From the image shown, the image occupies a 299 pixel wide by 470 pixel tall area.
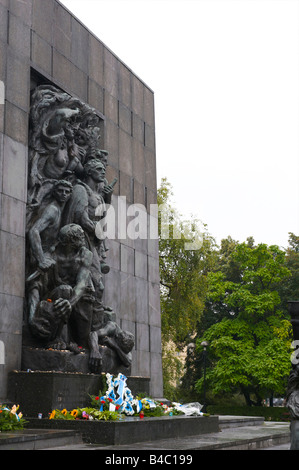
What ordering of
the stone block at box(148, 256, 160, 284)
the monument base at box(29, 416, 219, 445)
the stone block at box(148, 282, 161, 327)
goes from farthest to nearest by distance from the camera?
the stone block at box(148, 256, 160, 284)
the stone block at box(148, 282, 161, 327)
the monument base at box(29, 416, 219, 445)

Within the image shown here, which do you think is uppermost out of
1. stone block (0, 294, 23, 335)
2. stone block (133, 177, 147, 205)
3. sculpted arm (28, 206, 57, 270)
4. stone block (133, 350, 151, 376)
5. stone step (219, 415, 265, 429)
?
stone block (133, 177, 147, 205)

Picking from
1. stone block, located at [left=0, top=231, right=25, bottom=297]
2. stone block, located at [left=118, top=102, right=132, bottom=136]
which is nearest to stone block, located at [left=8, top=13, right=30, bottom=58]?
stone block, located at [left=0, top=231, right=25, bottom=297]

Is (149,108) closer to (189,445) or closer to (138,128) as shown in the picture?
(138,128)

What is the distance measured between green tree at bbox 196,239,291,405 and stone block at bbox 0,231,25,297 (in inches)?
920

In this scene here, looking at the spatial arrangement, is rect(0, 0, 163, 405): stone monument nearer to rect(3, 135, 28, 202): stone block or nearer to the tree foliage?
rect(3, 135, 28, 202): stone block

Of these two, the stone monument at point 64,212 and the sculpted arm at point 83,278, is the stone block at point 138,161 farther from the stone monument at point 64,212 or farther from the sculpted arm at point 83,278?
the sculpted arm at point 83,278

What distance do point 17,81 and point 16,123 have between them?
999 mm

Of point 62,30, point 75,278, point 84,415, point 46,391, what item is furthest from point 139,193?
point 84,415

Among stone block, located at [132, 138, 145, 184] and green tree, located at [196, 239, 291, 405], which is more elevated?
stone block, located at [132, 138, 145, 184]

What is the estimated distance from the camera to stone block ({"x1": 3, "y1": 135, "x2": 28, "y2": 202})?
12.8 meters

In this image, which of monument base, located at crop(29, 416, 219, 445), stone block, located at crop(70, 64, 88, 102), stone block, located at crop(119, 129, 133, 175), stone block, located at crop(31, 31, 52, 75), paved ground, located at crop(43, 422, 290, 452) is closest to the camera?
paved ground, located at crop(43, 422, 290, 452)

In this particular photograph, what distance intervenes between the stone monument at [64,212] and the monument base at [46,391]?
11 cm

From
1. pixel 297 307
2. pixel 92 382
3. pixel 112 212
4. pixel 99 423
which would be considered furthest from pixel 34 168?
pixel 297 307
